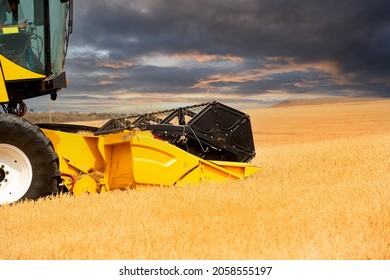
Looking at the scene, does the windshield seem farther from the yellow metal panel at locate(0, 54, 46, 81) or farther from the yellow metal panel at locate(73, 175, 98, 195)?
the yellow metal panel at locate(73, 175, 98, 195)

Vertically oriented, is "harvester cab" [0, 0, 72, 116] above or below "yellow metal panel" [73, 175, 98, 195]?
above

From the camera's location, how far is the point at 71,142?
616cm

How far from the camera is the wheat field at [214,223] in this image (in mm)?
3471

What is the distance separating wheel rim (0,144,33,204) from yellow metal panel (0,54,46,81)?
37.8 inches

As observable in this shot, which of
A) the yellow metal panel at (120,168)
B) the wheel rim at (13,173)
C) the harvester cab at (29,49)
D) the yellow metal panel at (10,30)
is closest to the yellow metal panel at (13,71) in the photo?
the harvester cab at (29,49)

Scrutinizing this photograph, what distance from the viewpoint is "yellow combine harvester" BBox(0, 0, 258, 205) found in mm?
5559

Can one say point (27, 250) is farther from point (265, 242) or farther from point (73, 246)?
point (265, 242)

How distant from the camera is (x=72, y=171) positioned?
6156 mm

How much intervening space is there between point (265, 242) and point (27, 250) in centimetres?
182

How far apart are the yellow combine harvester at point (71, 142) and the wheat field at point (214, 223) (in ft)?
0.84

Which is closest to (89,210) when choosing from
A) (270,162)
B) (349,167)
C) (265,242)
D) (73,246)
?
(73,246)

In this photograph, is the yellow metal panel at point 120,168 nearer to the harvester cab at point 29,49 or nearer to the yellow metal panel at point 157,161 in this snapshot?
the yellow metal panel at point 157,161

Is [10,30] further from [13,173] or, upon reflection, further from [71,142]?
[13,173]

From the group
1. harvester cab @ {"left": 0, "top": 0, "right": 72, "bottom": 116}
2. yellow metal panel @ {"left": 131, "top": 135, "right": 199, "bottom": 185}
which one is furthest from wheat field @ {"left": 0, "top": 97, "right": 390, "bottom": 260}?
harvester cab @ {"left": 0, "top": 0, "right": 72, "bottom": 116}
